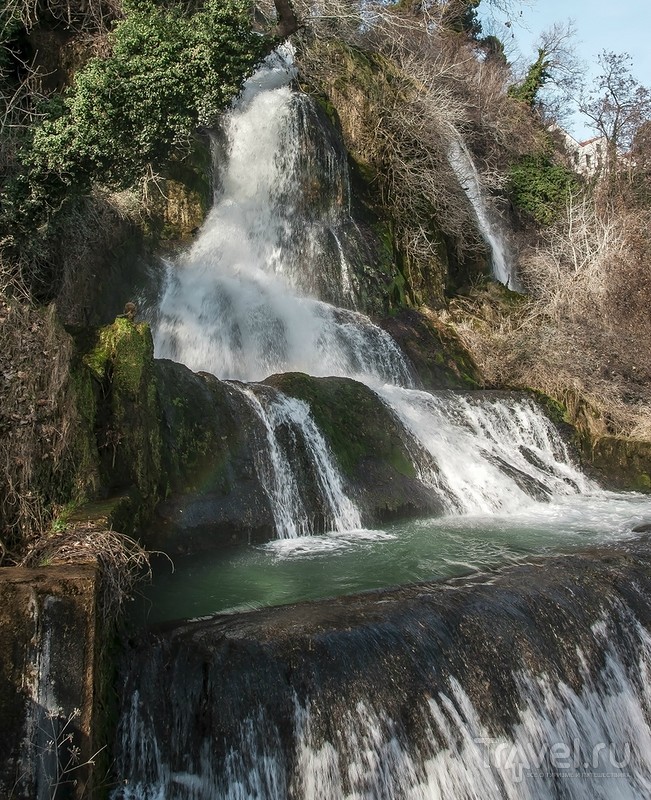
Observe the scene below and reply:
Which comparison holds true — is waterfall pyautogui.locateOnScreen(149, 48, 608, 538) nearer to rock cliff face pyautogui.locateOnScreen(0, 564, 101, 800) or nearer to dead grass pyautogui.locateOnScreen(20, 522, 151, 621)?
dead grass pyautogui.locateOnScreen(20, 522, 151, 621)

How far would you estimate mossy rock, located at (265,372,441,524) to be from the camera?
887 centimetres

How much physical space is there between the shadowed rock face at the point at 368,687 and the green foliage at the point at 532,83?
2547 centimetres

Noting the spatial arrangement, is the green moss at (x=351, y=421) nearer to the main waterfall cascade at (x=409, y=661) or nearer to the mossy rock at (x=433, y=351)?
the main waterfall cascade at (x=409, y=661)

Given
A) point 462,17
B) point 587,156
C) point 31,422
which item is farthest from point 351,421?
point 462,17

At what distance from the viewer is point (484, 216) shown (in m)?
21.2

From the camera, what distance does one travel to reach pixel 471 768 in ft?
14.6

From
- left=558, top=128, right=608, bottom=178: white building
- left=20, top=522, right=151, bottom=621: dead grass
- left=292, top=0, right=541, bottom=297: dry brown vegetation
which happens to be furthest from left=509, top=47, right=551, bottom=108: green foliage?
left=20, top=522, right=151, bottom=621: dead grass

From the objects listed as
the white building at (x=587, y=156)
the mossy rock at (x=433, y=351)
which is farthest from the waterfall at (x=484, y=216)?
the mossy rock at (x=433, y=351)

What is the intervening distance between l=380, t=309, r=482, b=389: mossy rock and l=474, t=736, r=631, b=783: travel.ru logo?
335 inches

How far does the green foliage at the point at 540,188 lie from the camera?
885 inches

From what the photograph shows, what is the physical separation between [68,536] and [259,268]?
9941 mm

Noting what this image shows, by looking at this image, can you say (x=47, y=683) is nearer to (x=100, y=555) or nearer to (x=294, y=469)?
(x=100, y=555)

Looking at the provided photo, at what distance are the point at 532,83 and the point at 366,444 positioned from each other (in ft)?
A: 75.6

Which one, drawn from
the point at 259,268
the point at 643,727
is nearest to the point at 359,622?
the point at 643,727
